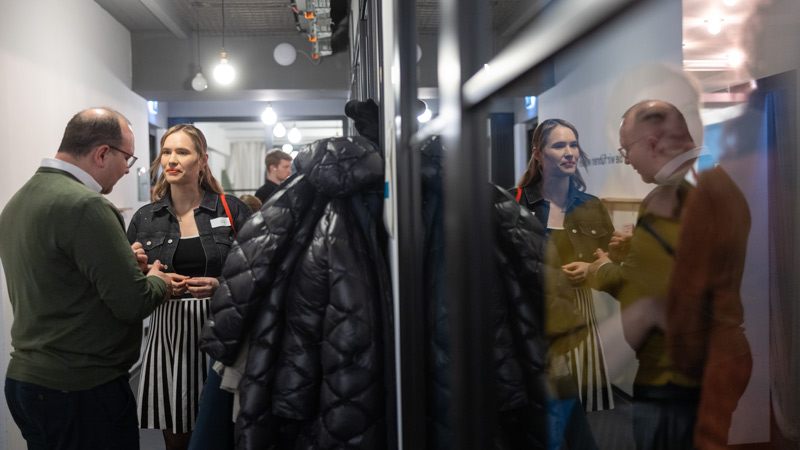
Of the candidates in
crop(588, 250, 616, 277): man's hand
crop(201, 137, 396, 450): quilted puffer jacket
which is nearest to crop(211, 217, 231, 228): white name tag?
crop(201, 137, 396, 450): quilted puffer jacket

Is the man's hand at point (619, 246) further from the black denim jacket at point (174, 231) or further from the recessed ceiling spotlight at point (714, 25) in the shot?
the black denim jacket at point (174, 231)

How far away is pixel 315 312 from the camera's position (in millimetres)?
1529

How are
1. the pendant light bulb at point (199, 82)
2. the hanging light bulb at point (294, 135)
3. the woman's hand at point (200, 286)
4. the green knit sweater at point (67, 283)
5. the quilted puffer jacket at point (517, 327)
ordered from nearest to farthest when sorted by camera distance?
the quilted puffer jacket at point (517, 327) → the green knit sweater at point (67, 283) → the woman's hand at point (200, 286) → the pendant light bulb at point (199, 82) → the hanging light bulb at point (294, 135)

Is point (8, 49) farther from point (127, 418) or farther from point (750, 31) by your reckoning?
point (750, 31)

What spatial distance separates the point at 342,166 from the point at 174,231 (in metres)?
1.12

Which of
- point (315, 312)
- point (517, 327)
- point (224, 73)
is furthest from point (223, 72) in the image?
point (517, 327)

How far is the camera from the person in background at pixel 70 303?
175cm

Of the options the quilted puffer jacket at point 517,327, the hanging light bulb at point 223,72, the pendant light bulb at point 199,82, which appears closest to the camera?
the quilted puffer jacket at point 517,327

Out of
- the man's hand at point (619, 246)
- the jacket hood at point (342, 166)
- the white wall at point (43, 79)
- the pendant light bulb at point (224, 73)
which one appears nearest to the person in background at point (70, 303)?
the jacket hood at point (342, 166)

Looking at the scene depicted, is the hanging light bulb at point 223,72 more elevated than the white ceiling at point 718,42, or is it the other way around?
the hanging light bulb at point 223,72

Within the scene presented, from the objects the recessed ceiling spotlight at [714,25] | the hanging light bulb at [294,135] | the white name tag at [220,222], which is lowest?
the white name tag at [220,222]

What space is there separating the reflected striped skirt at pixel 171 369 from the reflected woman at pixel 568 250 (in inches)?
78.1

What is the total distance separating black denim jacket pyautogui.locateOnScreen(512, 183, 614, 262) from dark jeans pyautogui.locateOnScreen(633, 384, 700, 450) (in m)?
0.08

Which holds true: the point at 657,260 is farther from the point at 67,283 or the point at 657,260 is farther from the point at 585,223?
the point at 67,283
